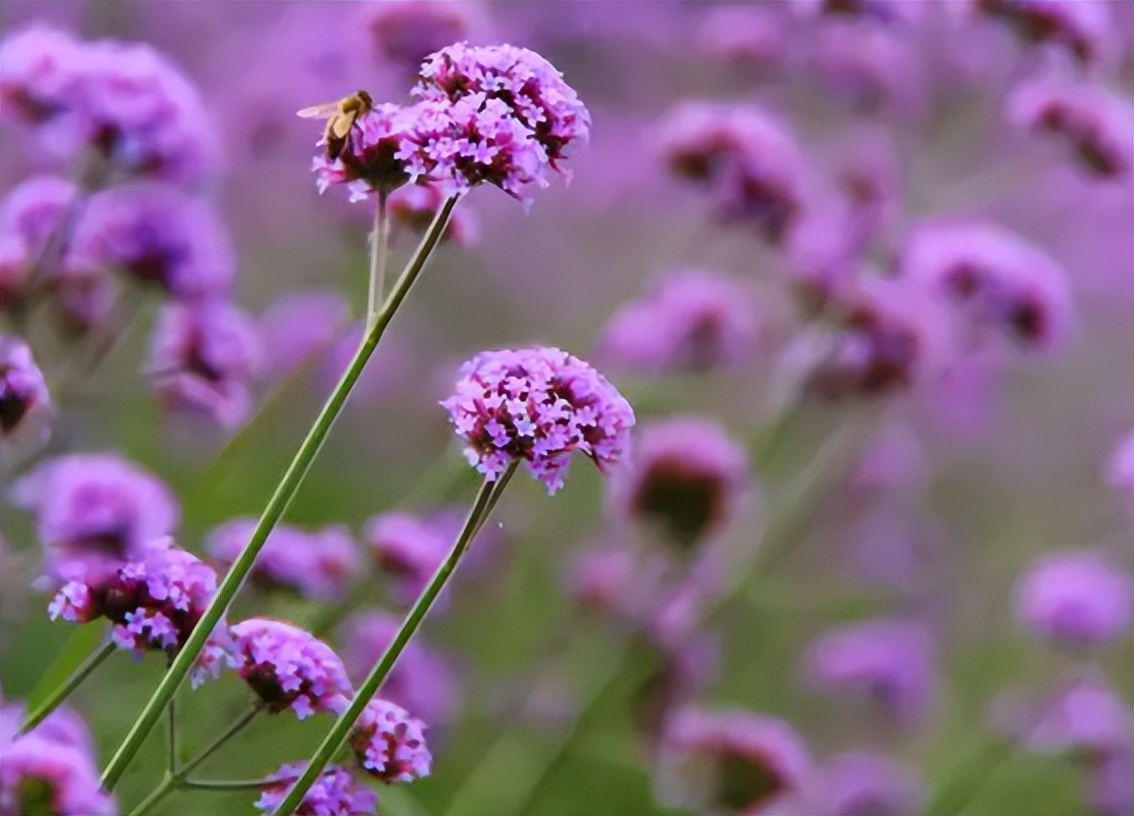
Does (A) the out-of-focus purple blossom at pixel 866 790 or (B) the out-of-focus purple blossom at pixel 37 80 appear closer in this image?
(B) the out-of-focus purple blossom at pixel 37 80

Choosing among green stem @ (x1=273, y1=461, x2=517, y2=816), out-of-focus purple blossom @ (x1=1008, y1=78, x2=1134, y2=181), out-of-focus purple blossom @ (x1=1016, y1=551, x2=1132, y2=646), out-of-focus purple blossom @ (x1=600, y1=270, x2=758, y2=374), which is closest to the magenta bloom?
green stem @ (x1=273, y1=461, x2=517, y2=816)

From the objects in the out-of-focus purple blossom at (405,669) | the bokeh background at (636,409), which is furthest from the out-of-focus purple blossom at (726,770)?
the out-of-focus purple blossom at (405,669)

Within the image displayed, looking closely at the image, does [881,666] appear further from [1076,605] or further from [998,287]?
[998,287]

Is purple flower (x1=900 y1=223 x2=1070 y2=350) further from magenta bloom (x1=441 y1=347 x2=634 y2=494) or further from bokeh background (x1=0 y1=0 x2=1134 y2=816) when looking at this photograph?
magenta bloom (x1=441 y1=347 x2=634 y2=494)

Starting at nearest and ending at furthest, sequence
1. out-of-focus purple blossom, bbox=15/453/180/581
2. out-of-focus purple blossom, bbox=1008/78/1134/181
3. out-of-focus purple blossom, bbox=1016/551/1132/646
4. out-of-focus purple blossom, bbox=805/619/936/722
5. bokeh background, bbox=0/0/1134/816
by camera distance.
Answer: out-of-focus purple blossom, bbox=15/453/180/581, bokeh background, bbox=0/0/1134/816, out-of-focus purple blossom, bbox=1008/78/1134/181, out-of-focus purple blossom, bbox=1016/551/1132/646, out-of-focus purple blossom, bbox=805/619/936/722

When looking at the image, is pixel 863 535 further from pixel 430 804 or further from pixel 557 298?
pixel 430 804

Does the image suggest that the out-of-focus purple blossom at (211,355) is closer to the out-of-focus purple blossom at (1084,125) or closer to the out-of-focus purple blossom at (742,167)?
the out-of-focus purple blossom at (742,167)
